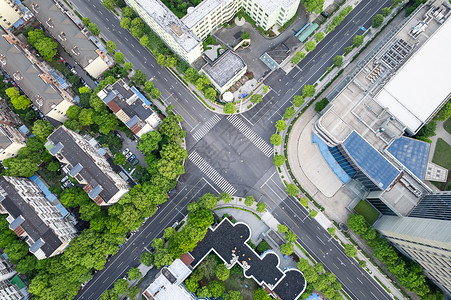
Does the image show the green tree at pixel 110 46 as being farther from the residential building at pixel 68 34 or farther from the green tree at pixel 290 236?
the green tree at pixel 290 236

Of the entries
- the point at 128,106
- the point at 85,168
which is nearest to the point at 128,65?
the point at 128,106

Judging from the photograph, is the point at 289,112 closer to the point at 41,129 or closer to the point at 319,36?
the point at 319,36

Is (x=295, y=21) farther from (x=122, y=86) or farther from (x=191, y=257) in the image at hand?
Answer: (x=191, y=257)

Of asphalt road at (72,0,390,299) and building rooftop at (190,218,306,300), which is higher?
asphalt road at (72,0,390,299)

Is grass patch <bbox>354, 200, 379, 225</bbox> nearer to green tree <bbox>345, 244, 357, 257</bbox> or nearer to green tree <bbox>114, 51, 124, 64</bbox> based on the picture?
green tree <bbox>345, 244, 357, 257</bbox>

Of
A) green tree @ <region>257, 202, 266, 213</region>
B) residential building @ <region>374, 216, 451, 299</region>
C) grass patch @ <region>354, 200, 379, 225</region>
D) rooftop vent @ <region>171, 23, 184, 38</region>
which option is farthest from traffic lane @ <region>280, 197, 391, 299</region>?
rooftop vent @ <region>171, 23, 184, 38</region>

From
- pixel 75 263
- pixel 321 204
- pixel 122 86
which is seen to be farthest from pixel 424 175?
pixel 75 263

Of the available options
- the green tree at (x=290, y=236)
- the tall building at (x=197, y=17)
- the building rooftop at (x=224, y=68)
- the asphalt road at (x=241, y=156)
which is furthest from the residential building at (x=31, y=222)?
the building rooftop at (x=224, y=68)
